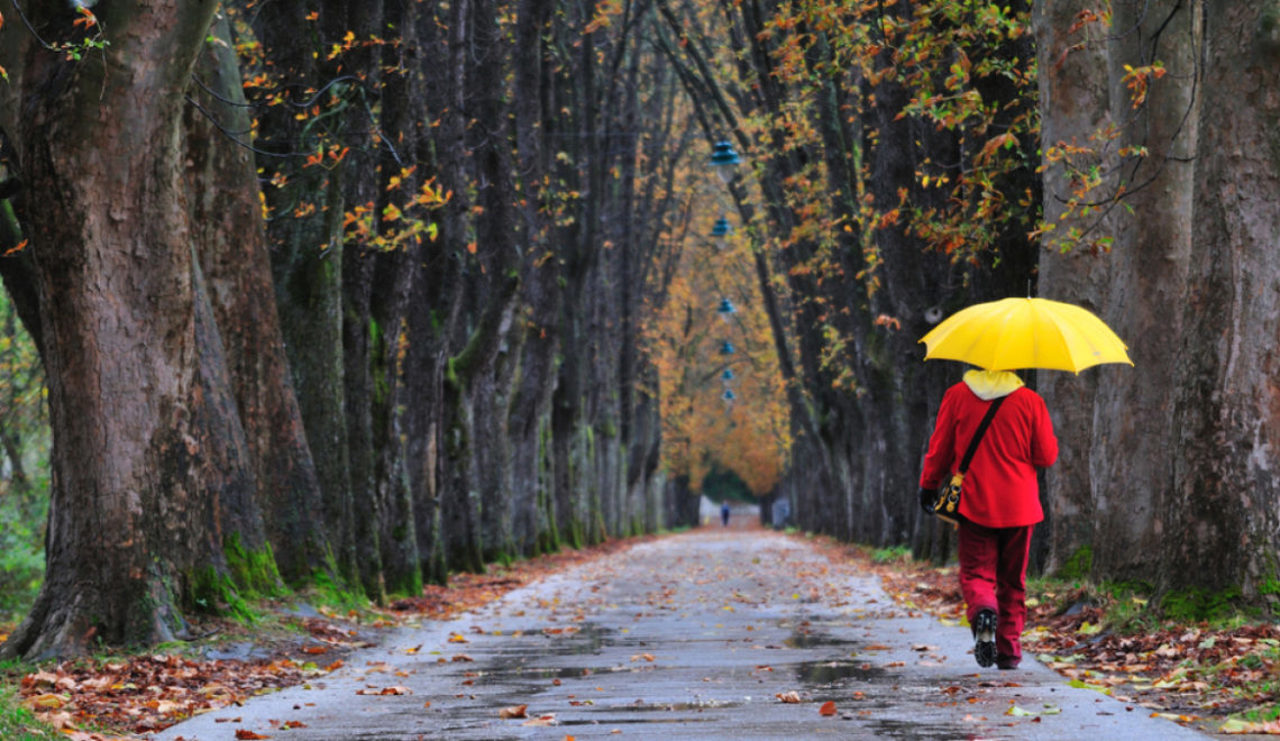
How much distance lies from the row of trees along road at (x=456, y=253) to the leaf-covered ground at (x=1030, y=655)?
464 millimetres

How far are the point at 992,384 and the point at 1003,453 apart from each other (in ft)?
1.33

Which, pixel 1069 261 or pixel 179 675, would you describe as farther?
pixel 1069 261

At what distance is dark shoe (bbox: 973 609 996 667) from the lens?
27.1ft

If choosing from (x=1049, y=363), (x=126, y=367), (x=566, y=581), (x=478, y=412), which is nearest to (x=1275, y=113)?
(x=1049, y=363)

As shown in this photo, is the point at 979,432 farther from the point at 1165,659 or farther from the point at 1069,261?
the point at 1069,261

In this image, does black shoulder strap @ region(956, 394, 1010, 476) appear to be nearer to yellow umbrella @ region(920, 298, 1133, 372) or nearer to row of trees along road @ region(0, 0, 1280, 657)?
yellow umbrella @ region(920, 298, 1133, 372)

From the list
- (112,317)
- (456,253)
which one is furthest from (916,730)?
(456,253)

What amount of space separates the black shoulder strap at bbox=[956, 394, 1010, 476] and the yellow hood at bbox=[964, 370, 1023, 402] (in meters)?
0.04

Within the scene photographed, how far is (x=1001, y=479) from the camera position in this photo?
839 cm

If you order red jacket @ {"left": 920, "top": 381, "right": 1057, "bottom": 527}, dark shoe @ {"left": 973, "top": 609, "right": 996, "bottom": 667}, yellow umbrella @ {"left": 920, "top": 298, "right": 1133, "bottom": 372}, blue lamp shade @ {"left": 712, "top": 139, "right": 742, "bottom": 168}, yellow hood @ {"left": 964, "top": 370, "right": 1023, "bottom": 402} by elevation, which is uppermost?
blue lamp shade @ {"left": 712, "top": 139, "right": 742, "bottom": 168}

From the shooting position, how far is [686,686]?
28.3 ft

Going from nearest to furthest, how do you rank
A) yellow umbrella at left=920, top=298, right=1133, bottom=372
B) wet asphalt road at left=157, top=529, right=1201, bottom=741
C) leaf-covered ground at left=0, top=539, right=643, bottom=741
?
wet asphalt road at left=157, top=529, right=1201, bottom=741
leaf-covered ground at left=0, top=539, right=643, bottom=741
yellow umbrella at left=920, top=298, right=1133, bottom=372

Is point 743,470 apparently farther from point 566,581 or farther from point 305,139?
point 305,139

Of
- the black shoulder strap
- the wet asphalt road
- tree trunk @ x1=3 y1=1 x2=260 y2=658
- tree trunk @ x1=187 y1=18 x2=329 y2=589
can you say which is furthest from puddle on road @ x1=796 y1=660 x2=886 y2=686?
tree trunk @ x1=187 y1=18 x2=329 y2=589
